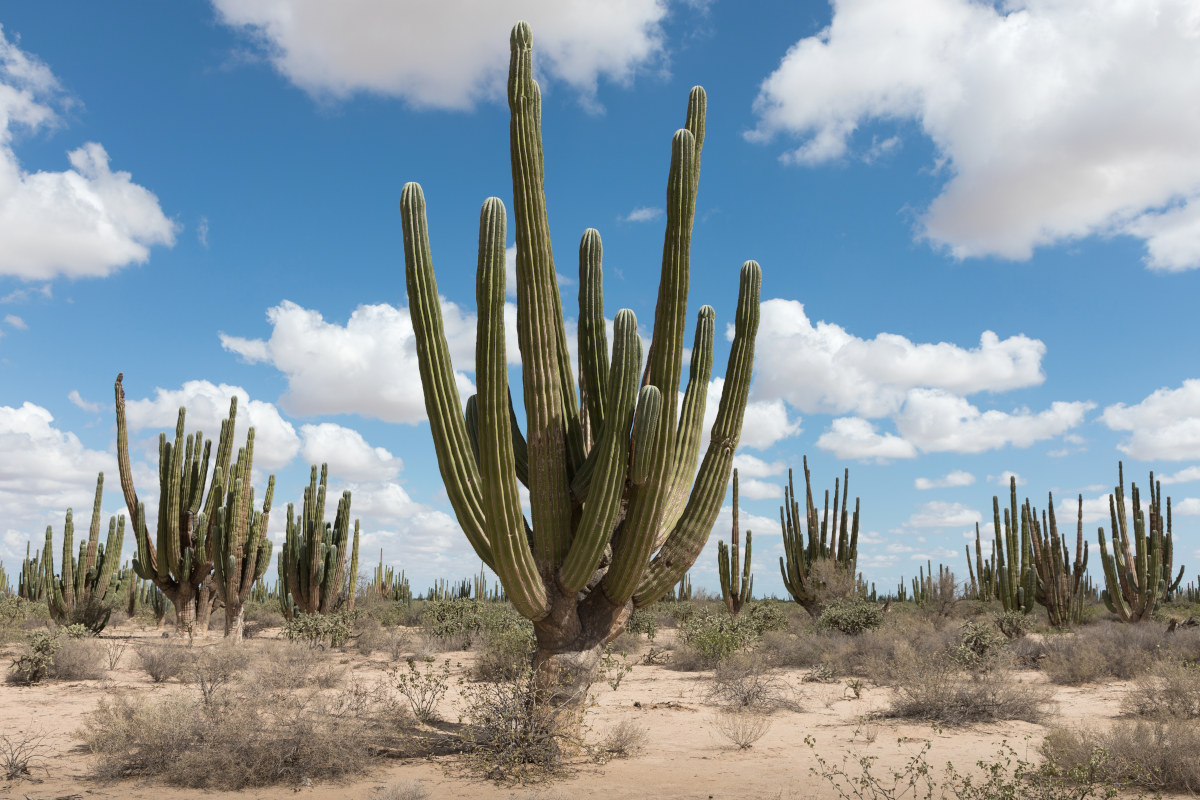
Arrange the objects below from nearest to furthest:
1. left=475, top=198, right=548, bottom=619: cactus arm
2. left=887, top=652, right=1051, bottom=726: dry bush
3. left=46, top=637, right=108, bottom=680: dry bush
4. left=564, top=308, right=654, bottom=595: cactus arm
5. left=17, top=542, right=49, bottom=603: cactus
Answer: left=475, top=198, right=548, bottom=619: cactus arm → left=564, top=308, right=654, bottom=595: cactus arm → left=887, top=652, right=1051, bottom=726: dry bush → left=46, top=637, right=108, bottom=680: dry bush → left=17, top=542, right=49, bottom=603: cactus

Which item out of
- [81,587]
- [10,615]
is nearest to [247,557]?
[81,587]

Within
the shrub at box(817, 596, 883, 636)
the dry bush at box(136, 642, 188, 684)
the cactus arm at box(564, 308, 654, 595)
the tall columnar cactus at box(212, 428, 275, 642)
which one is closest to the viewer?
the cactus arm at box(564, 308, 654, 595)

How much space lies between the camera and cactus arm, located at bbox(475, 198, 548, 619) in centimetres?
668

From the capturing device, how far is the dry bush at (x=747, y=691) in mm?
10578

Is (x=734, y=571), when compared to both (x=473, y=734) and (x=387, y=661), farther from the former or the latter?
(x=473, y=734)

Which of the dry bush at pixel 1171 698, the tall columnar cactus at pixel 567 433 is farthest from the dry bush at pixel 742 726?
the dry bush at pixel 1171 698

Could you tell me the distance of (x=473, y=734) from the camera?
288 inches

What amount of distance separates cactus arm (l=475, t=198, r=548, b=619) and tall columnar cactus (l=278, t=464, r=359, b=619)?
436 inches

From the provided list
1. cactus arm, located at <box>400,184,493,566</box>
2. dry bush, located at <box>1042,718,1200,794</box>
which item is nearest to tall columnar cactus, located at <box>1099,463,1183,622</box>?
dry bush, located at <box>1042,718,1200,794</box>

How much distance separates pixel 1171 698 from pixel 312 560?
580 inches

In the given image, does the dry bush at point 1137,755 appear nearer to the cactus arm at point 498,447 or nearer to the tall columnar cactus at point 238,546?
the cactus arm at point 498,447

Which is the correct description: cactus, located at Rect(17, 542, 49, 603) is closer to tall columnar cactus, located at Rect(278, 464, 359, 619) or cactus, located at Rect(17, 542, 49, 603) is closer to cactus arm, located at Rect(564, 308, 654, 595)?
tall columnar cactus, located at Rect(278, 464, 359, 619)

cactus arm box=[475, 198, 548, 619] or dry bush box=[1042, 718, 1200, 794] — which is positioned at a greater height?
cactus arm box=[475, 198, 548, 619]

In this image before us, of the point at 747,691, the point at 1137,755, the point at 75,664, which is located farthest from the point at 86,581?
the point at 1137,755
